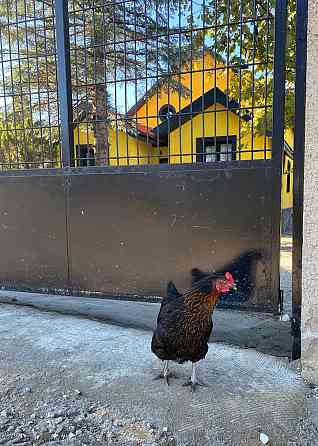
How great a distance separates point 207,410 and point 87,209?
2.23m

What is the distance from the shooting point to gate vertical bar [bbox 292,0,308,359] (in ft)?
8.69

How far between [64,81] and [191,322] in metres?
2.71

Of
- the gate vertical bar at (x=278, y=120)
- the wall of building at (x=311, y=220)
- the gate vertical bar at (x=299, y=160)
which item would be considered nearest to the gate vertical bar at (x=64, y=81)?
the gate vertical bar at (x=278, y=120)

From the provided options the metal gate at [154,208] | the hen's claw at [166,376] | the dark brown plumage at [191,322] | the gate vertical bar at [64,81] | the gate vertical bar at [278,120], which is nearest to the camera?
the dark brown plumage at [191,322]

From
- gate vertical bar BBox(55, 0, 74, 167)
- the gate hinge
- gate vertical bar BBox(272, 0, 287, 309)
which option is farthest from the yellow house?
the gate hinge

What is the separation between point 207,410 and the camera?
2.35 meters

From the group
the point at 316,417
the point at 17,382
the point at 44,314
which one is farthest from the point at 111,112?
the point at 316,417

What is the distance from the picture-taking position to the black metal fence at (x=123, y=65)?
357cm

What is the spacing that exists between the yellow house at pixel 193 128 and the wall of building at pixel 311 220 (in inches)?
19.4

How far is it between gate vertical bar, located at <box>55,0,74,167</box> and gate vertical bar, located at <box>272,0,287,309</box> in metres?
2.03

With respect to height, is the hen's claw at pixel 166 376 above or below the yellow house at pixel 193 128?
below

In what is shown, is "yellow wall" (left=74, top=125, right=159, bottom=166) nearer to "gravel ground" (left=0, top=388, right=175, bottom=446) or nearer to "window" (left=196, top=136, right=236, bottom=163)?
"window" (left=196, top=136, right=236, bottom=163)

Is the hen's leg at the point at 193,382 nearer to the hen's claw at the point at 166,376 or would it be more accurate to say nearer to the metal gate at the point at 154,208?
the hen's claw at the point at 166,376

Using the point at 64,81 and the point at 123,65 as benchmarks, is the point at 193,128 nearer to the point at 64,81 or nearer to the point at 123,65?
the point at 123,65
